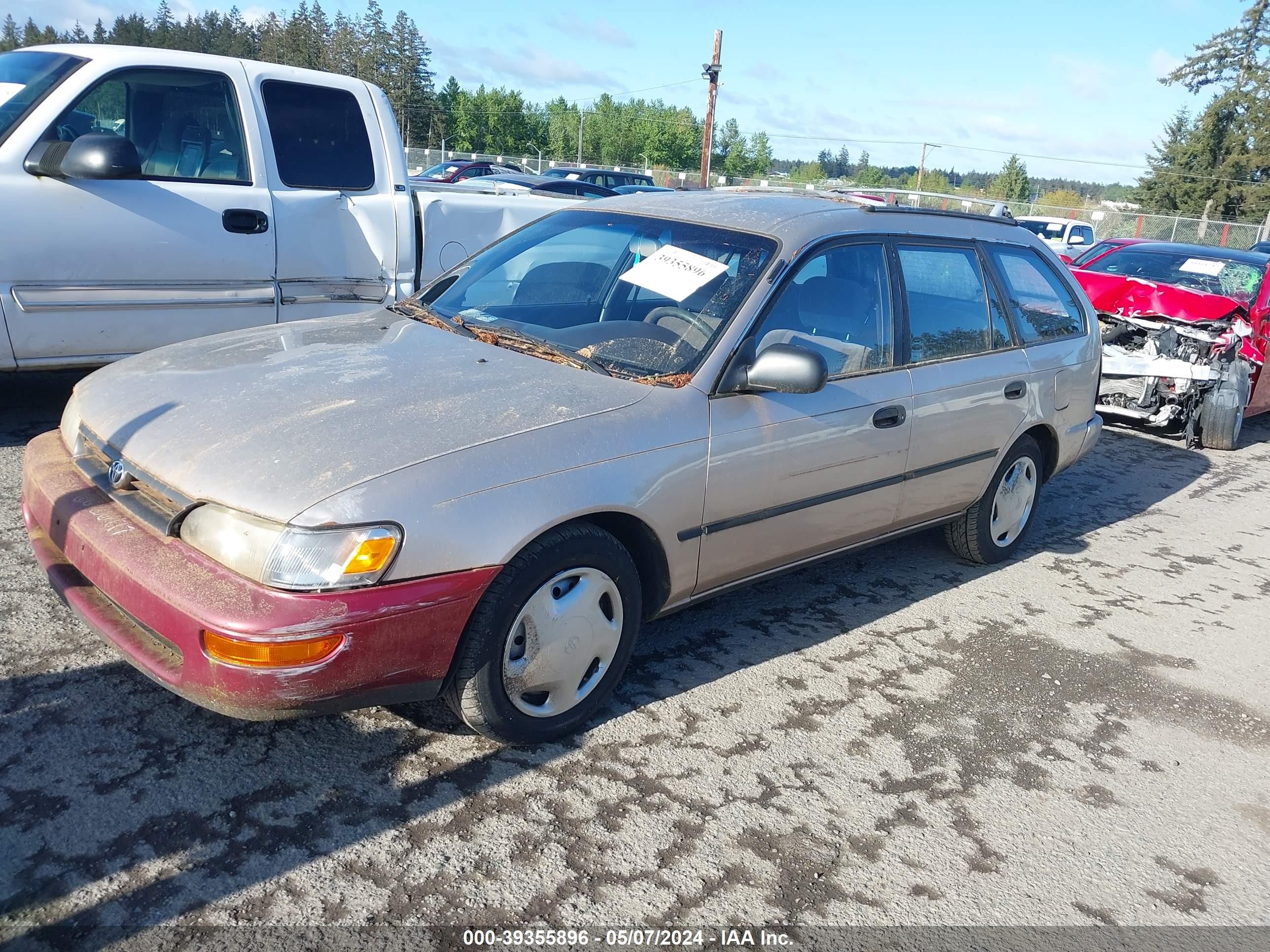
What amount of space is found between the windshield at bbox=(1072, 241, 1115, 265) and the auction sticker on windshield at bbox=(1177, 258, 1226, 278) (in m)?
0.95

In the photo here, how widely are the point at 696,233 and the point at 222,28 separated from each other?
81.6 m

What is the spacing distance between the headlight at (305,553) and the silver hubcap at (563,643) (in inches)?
20.1

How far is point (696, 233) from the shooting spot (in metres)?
3.88

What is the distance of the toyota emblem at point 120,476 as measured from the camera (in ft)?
9.45

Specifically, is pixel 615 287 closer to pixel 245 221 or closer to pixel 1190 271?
pixel 245 221

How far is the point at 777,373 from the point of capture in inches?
129

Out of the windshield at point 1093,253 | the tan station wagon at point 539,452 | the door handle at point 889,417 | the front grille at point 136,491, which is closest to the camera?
the tan station wagon at point 539,452

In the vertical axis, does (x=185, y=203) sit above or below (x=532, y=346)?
above

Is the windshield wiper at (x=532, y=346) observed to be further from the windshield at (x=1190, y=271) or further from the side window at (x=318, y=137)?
the windshield at (x=1190, y=271)

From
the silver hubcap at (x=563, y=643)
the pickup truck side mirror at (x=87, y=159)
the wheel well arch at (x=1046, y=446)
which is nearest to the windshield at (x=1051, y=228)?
the wheel well arch at (x=1046, y=446)

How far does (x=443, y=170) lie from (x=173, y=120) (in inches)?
925

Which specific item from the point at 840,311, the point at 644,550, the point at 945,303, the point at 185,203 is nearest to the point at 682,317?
the point at 840,311

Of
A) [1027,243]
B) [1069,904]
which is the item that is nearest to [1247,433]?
[1027,243]

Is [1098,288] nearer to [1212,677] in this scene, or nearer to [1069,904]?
[1212,677]
